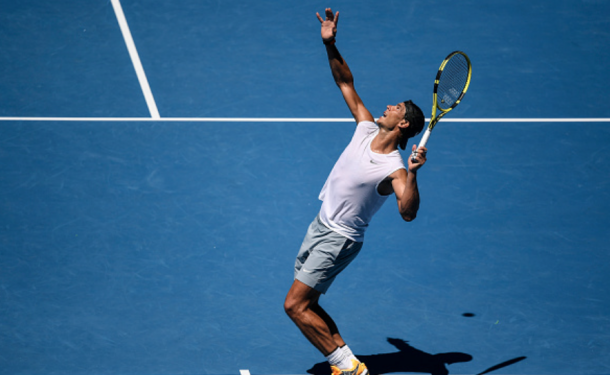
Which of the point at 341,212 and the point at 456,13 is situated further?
the point at 456,13

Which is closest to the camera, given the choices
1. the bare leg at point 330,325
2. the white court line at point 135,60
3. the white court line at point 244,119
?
the bare leg at point 330,325

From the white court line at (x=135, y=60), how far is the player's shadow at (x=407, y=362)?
378 cm

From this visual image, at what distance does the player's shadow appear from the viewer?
626 centimetres

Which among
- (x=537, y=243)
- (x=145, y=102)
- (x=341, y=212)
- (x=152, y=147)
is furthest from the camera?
(x=145, y=102)

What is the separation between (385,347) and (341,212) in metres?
1.40

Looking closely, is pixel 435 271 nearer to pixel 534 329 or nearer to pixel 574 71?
pixel 534 329

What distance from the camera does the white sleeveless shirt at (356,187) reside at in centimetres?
560

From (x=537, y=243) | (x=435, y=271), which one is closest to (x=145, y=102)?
(x=435, y=271)

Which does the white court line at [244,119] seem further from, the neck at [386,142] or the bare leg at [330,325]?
the bare leg at [330,325]

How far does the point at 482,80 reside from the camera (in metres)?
9.29

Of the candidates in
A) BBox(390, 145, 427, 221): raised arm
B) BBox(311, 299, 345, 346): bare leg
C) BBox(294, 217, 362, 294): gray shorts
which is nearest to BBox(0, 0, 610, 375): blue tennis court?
BBox(311, 299, 345, 346): bare leg

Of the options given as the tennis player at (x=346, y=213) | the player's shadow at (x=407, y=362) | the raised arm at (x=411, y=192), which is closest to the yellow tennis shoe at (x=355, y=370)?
the tennis player at (x=346, y=213)

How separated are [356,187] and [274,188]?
2461 millimetres

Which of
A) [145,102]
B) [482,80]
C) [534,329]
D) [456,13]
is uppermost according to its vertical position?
[145,102]
